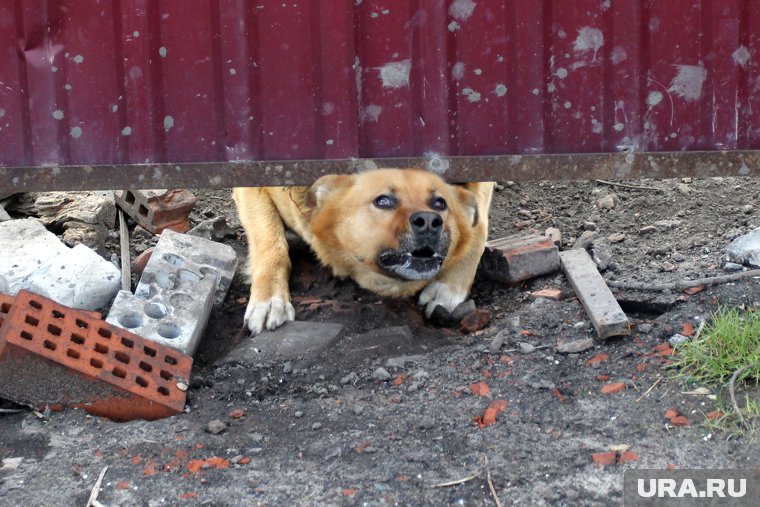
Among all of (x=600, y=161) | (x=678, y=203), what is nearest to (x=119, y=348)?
(x=600, y=161)

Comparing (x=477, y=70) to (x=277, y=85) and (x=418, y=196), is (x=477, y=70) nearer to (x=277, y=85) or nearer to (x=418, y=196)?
(x=418, y=196)

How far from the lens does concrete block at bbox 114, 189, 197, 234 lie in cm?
535

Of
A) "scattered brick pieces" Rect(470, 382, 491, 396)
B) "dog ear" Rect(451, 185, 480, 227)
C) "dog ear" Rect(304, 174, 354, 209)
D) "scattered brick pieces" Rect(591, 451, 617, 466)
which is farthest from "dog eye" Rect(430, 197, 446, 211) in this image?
"scattered brick pieces" Rect(591, 451, 617, 466)

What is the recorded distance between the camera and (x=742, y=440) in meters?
2.75

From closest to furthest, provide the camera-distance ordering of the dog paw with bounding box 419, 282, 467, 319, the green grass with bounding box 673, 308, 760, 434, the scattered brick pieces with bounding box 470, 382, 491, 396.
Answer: the green grass with bounding box 673, 308, 760, 434 < the scattered brick pieces with bounding box 470, 382, 491, 396 < the dog paw with bounding box 419, 282, 467, 319

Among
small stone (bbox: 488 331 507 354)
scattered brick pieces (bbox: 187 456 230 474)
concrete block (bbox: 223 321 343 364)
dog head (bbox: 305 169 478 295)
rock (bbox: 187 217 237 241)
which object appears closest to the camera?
scattered brick pieces (bbox: 187 456 230 474)

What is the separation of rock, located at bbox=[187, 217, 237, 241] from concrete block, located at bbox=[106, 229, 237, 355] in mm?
726

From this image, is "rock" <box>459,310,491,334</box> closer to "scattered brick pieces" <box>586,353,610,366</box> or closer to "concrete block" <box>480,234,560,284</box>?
"concrete block" <box>480,234,560,284</box>

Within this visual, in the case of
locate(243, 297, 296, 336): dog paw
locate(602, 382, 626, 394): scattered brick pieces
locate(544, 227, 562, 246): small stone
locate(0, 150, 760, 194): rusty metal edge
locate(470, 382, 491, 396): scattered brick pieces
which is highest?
locate(0, 150, 760, 194): rusty metal edge

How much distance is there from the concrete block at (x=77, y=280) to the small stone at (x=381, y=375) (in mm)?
1341

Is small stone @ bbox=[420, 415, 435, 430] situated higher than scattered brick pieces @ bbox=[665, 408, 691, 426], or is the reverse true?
scattered brick pieces @ bbox=[665, 408, 691, 426]

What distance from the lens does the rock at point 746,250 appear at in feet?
13.3

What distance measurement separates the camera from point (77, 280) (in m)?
4.02

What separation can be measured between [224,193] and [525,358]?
3.19m
